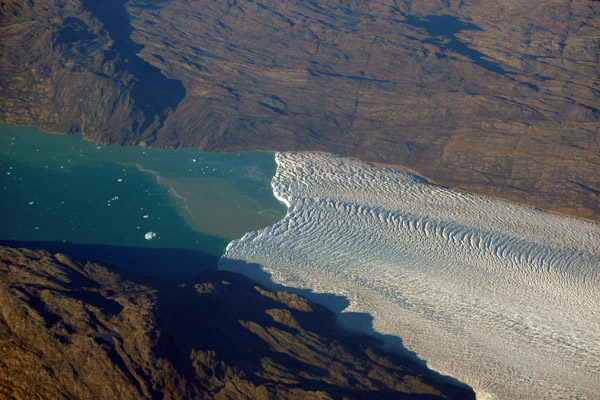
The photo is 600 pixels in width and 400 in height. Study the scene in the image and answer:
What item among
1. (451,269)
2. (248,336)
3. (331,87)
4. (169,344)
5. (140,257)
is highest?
(331,87)

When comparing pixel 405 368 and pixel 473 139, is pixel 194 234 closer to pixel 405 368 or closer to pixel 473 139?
pixel 405 368

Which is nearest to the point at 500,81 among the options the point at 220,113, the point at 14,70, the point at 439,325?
the point at 220,113

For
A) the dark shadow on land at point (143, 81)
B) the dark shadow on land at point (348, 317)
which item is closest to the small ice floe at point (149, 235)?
the dark shadow on land at point (348, 317)

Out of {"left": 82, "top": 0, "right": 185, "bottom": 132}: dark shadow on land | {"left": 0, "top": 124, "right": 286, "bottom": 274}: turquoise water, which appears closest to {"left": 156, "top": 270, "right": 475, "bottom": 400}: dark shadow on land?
{"left": 0, "top": 124, "right": 286, "bottom": 274}: turquoise water

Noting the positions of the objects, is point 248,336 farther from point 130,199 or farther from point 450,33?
point 450,33

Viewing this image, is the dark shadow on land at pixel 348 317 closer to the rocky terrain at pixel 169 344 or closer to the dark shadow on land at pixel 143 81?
the rocky terrain at pixel 169 344

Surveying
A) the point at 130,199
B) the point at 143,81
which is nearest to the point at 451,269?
the point at 130,199

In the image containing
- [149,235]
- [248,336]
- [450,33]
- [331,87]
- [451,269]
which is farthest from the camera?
[450,33]
